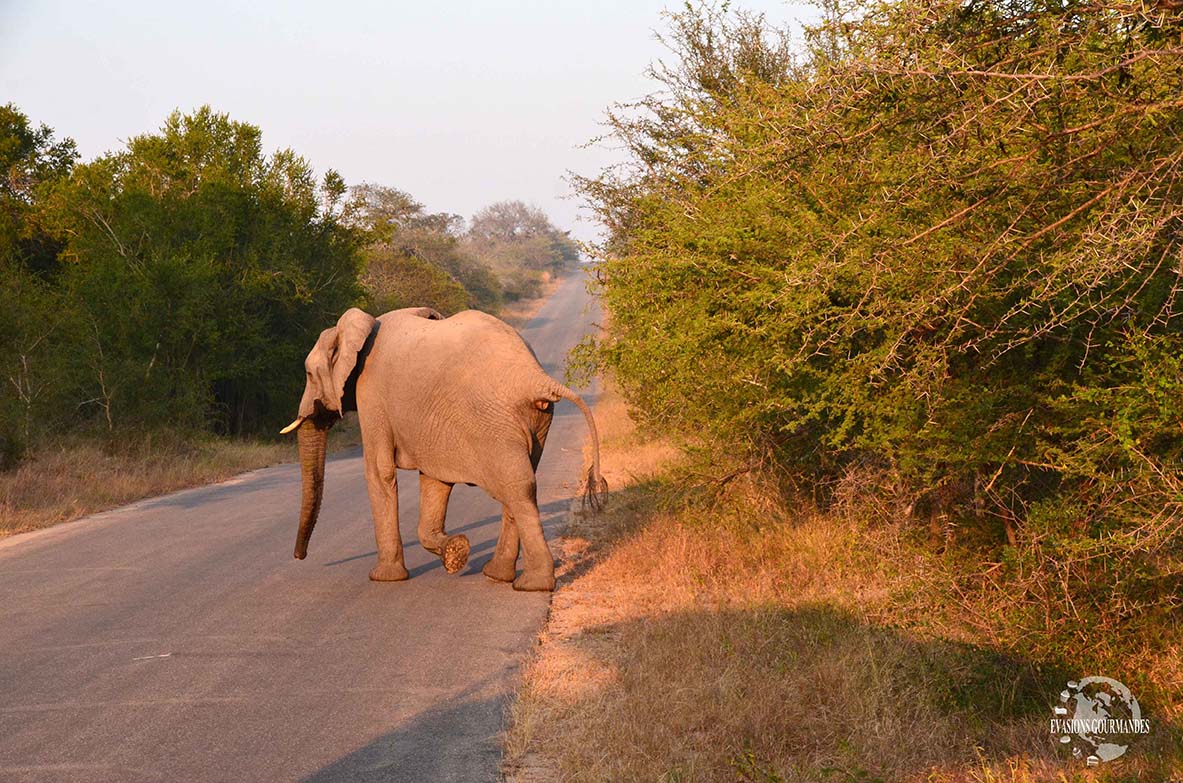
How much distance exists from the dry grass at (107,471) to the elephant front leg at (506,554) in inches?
253

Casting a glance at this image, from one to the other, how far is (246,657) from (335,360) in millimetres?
3777

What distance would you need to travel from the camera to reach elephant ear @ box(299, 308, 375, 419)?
10211 millimetres

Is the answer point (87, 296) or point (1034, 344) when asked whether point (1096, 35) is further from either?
point (87, 296)

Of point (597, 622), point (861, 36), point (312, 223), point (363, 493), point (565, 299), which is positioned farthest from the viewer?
point (565, 299)

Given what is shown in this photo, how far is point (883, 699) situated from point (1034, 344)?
2.71m

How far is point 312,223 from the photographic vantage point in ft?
104

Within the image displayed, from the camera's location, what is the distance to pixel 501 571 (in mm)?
9969

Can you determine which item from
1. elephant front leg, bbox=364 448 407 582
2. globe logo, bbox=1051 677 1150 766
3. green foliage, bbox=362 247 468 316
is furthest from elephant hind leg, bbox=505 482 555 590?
green foliage, bbox=362 247 468 316

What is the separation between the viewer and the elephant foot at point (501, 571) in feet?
32.6

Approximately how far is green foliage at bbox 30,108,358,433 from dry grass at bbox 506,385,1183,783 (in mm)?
15566

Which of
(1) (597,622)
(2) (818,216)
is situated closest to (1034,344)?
(2) (818,216)

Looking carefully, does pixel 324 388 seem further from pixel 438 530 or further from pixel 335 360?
pixel 438 530

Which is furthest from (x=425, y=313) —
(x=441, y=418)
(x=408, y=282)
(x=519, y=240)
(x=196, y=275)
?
(x=519, y=240)

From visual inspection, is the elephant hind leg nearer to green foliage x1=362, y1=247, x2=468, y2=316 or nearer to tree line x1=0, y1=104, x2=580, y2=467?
tree line x1=0, y1=104, x2=580, y2=467
